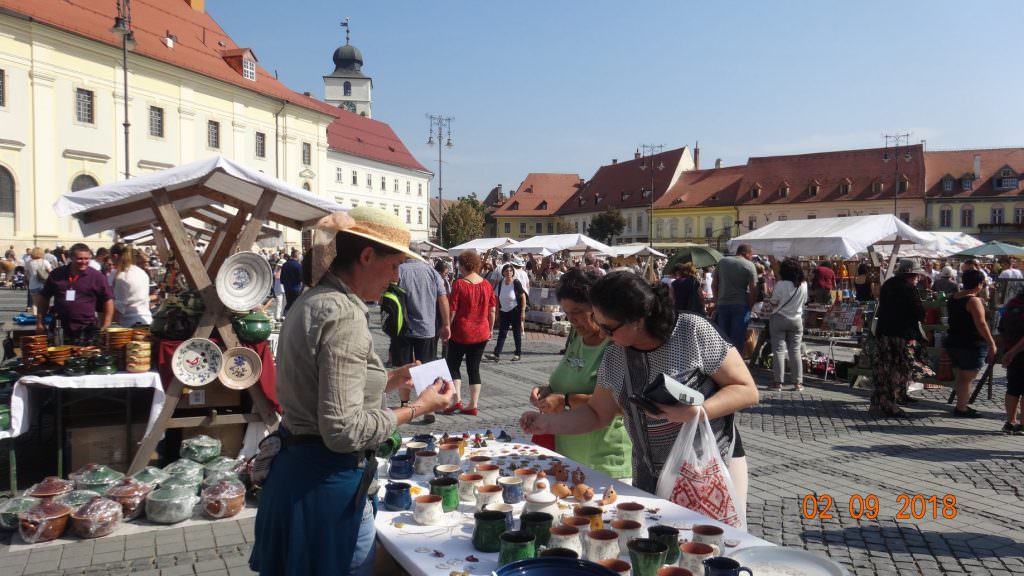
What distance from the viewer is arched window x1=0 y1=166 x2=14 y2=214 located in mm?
31281

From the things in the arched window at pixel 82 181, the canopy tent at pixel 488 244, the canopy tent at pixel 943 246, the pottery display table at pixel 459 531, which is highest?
the arched window at pixel 82 181

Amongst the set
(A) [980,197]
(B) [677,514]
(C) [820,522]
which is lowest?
(C) [820,522]

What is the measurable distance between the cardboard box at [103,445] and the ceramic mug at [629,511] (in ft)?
15.0

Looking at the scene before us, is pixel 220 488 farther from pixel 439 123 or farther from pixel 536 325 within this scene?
pixel 439 123

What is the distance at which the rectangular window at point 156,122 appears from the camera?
3827 centimetres

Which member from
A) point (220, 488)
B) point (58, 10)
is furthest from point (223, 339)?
point (58, 10)

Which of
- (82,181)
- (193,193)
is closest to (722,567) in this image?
(193,193)

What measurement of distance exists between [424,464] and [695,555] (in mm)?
1322

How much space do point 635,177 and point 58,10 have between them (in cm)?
5431

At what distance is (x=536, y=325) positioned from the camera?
58.0ft

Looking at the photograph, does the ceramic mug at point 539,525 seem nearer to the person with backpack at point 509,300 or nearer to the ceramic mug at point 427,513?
the ceramic mug at point 427,513

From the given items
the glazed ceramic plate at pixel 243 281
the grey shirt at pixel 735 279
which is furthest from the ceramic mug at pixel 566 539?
the grey shirt at pixel 735 279

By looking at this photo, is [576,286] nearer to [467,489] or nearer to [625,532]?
[467,489]

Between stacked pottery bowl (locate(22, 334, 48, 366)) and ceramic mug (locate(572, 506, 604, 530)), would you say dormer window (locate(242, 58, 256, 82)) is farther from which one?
ceramic mug (locate(572, 506, 604, 530))
